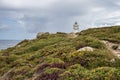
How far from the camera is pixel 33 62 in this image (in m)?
25.3

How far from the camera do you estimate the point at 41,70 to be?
794 inches

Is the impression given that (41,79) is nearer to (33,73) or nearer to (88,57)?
(33,73)

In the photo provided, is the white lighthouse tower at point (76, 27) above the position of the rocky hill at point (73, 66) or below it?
above

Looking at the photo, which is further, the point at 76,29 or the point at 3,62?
the point at 76,29

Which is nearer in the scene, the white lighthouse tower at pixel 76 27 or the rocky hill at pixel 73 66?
the rocky hill at pixel 73 66

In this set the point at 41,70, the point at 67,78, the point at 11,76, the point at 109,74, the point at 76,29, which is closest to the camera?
the point at 109,74

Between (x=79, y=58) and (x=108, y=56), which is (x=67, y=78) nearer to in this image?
(x=79, y=58)

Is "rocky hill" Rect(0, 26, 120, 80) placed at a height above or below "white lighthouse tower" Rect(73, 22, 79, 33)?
below

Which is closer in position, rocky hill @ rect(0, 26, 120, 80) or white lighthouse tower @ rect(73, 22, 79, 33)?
rocky hill @ rect(0, 26, 120, 80)

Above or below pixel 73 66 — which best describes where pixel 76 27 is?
above

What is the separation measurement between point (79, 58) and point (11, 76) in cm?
582

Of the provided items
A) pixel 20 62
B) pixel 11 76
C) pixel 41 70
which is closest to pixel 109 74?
pixel 41 70

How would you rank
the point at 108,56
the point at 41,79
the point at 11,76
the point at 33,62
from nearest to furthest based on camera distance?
the point at 41,79 → the point at 108,56 → the point at 11,76 → the point at 33,62

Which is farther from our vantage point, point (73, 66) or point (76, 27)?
point (76, 27)
